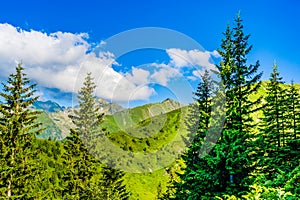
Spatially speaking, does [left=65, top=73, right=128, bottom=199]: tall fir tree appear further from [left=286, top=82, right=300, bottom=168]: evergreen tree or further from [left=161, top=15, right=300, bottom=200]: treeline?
[left=286, top=82, right=300, bottom=168]: evergreen tree

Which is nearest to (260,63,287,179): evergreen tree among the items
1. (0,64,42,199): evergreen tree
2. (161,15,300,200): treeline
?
(161,15,300,200): treeline

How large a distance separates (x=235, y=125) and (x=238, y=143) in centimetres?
170

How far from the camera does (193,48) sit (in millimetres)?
20078

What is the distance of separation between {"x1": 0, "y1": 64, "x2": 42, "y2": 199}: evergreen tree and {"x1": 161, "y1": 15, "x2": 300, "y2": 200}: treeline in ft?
51.2

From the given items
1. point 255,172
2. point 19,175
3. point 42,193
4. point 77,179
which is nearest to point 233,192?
point 255,172

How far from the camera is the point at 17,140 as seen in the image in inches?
1291

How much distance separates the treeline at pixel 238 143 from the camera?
18016mm

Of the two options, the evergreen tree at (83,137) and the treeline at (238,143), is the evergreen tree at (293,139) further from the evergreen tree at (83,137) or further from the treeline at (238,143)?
the evergreen tree at (83,137)

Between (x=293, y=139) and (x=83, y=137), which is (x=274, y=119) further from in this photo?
(x=83, y=137)

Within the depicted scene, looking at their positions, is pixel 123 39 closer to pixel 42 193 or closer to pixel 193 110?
pixel 193 110

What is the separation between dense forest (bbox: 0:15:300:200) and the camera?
719 inches

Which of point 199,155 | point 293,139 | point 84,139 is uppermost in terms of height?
point 84,139

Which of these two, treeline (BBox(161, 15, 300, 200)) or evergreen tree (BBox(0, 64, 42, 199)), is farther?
evergreen tree (BBox(0, 64, 42, 199))

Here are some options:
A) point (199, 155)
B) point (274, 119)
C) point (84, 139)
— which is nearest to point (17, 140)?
point (84, 139)
